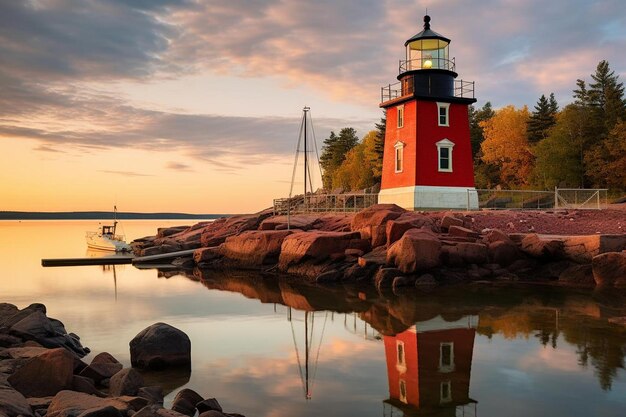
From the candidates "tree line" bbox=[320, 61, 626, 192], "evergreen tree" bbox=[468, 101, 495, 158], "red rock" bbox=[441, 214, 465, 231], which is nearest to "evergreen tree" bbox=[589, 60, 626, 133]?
"tree line" bbox=[320, 61, 626, 192]

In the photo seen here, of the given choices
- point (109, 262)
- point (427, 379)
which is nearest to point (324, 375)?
point (427, 379)

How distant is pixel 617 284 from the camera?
21312 mm

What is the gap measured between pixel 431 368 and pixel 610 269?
13.9 metres

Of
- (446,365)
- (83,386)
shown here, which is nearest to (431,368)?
(446,365)

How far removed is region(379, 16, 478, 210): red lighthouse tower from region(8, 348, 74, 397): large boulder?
26031mm

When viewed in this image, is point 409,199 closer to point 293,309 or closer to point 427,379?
point 293,309

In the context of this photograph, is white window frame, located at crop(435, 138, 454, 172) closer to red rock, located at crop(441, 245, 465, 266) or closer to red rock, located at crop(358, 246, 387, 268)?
red rock, located at crop(358, 246, 387, 268)

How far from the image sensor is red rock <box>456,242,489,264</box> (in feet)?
79.4

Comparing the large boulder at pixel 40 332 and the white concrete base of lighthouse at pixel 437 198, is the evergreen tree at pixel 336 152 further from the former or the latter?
the large boulder at pixel 40 332

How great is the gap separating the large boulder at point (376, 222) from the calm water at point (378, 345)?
173 inches

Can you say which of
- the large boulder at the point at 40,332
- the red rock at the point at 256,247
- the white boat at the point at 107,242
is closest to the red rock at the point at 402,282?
the red rock at the point at 256,247

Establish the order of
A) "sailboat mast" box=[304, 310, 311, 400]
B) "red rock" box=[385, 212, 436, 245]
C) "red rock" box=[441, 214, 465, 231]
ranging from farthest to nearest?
1. "red rock" box=[441, 214, 465, 231]
2. "red rock" box=[385, 212, 436, 245]
3. "sailboat mast" box=[304, 310, 311, 400]

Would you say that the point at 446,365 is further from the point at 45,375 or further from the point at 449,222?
the point at 449,222

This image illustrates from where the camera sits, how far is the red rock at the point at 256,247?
3016cm
